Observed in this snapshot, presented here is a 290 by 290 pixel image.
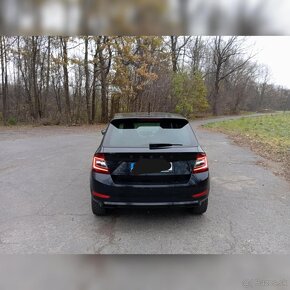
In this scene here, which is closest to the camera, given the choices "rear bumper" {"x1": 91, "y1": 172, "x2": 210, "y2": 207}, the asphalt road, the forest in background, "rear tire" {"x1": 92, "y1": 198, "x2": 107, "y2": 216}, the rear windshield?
the asphalt road

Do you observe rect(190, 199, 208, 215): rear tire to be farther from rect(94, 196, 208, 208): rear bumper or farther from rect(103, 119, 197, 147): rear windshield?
rect(103, 119, 197, 147): rear windshield

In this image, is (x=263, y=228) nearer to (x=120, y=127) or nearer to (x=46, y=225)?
(x=120, y=127)

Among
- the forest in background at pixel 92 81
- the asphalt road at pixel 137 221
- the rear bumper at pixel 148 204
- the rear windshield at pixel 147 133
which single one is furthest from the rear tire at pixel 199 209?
the forest in background at pixel 92 81

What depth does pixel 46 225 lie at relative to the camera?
3.84 metres

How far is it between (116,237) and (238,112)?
43072 millimetres

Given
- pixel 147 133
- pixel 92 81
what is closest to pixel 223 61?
pixel 92 81

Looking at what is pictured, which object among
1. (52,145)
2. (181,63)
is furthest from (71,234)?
(181,63)

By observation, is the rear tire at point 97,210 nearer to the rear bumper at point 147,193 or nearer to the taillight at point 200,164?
the rear bumper at point 147,193

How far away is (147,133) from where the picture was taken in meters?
4.00

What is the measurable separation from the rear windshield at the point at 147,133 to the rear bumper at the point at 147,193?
52cm

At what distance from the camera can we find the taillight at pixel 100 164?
3636mm

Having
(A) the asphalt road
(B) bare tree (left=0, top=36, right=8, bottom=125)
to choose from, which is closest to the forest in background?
(B) bare tree (left=0, top=36, right=8, bottom=125)

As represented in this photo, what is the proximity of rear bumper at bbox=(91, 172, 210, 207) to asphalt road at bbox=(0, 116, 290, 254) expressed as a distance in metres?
0.40

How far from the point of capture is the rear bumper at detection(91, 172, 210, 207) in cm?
356
